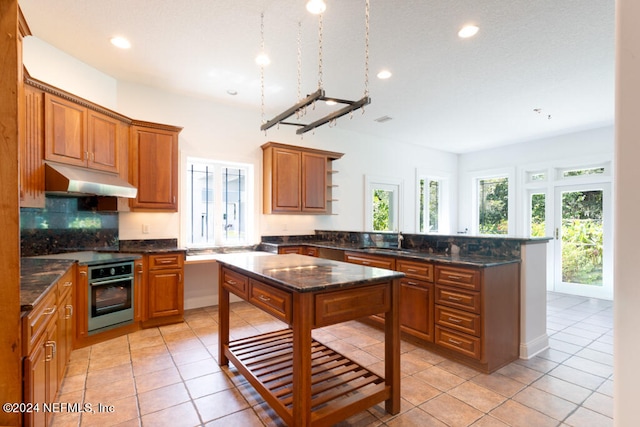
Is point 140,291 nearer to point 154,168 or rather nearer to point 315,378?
point 154,168

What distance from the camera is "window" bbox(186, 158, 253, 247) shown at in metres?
4.50

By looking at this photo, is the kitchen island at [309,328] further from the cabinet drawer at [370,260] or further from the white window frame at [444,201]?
the white window frame at [444,201]

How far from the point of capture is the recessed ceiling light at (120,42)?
291 cm

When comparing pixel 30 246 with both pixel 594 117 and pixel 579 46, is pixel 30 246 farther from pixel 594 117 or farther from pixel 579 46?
pixel 594 117

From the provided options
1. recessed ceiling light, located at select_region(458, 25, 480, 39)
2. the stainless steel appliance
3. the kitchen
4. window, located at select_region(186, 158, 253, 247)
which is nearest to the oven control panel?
the stainless steel appliance

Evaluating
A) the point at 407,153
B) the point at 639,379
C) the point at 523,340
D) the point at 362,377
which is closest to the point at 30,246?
the point at 362,377

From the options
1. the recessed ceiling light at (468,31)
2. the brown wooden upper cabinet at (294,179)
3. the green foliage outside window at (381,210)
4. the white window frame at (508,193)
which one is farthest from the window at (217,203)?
the white window frame at (508,193)

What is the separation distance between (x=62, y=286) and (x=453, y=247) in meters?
3.63

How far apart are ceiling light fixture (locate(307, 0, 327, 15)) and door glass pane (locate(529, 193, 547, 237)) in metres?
5.89

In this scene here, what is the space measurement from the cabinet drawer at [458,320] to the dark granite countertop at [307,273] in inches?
42.4

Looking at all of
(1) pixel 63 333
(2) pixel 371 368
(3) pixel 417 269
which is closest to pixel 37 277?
(1) pixel 63 333

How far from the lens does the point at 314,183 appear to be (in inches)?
202

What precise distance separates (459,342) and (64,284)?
336cm

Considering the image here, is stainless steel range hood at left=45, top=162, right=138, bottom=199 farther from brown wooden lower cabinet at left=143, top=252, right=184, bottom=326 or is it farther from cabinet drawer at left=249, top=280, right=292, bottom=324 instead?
cabinet drawer at left=249, top=280, right=292, bottom=324
